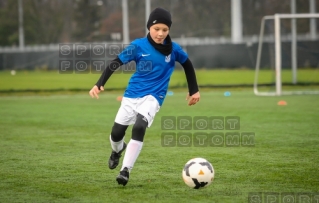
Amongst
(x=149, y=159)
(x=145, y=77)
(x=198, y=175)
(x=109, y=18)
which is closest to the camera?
(x=198, y=175)

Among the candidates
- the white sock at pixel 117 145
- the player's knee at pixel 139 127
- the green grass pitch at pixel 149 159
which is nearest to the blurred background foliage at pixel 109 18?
the green grass pitch at pixel 149 159

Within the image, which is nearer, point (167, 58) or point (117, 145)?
point (167, 58)

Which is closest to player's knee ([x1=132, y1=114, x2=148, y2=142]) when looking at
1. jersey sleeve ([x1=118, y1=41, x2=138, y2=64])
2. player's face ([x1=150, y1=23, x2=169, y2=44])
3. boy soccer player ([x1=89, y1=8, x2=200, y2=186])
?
boy soccer player ([x1=89, y1=8, x2=200, y2=186])

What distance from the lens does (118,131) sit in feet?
21.5

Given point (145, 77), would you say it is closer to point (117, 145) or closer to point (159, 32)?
point (159, 32)

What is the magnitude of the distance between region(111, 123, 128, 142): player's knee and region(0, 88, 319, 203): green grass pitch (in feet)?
1.44

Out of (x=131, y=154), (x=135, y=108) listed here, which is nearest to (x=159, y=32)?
(x=135, y=108)

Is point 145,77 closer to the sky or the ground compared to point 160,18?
closer to the ground

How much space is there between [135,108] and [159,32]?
2.67ft

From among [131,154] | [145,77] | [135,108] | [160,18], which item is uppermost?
[160,18]

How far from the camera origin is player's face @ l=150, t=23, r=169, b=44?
20.9 ft

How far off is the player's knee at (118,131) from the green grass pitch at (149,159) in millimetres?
440

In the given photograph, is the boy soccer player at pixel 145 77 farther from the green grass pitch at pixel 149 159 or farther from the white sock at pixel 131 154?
the green grass pitch at pixel 149 159

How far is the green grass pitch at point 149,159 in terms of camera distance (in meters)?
5.96
